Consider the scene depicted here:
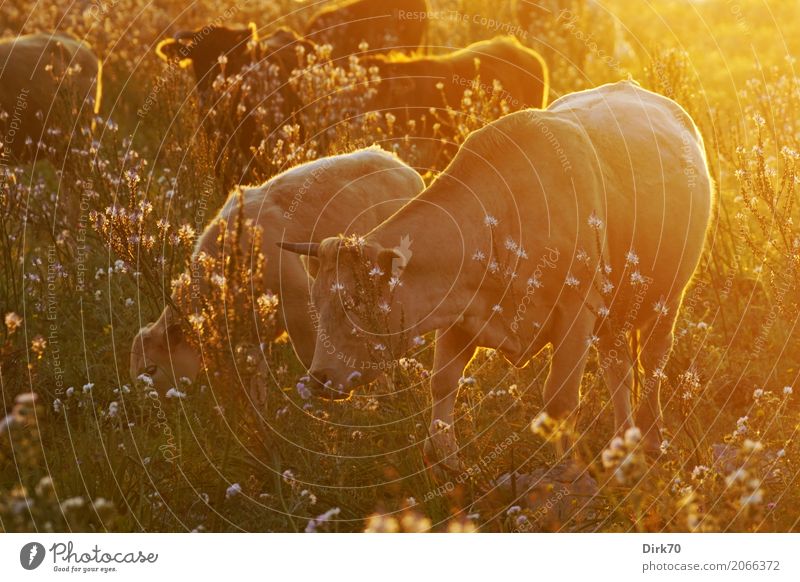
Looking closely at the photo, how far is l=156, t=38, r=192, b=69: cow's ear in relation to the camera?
12241mm

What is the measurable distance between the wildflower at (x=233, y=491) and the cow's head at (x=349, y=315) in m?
0.68

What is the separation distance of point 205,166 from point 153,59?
18.8ft

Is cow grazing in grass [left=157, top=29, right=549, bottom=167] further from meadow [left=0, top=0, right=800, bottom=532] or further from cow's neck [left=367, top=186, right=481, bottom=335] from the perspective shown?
cow's neck [left=367, top=186, right=481, bottom=335]

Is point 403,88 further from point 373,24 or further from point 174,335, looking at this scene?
point 174,335

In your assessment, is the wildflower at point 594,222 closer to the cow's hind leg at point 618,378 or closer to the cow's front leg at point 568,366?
the cow's front leg at point 568,366

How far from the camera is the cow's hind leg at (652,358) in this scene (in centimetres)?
777

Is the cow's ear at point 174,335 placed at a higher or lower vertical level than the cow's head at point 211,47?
lower

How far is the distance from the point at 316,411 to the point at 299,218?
1760mm

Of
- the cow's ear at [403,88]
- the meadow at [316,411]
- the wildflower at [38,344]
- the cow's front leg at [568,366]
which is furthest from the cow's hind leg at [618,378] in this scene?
the cow's ear at [403,88]

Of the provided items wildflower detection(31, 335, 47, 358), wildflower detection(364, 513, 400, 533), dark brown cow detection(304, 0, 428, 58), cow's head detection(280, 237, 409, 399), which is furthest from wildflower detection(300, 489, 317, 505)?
dark brown cow detection(304, 0, 428, 58)

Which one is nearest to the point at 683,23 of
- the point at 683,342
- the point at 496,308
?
the point at 683,342

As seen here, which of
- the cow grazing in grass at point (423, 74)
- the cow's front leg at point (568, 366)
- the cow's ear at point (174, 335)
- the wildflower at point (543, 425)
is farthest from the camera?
the cow grazing in grass at point (423, 74)
